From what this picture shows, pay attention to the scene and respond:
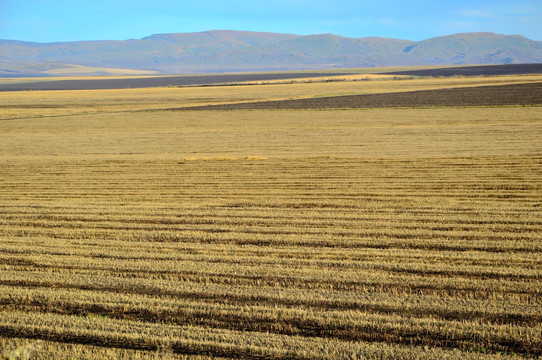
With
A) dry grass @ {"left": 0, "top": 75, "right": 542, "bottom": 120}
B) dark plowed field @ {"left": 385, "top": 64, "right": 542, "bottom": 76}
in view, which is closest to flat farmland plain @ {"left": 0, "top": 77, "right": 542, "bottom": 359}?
dry grass @ {"left": 0, "top": 75, "right": 542, "bottom": 120}

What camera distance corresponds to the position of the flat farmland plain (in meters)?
5.05

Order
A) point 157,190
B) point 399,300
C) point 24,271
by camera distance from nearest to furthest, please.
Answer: point 399,300
point 24,271
point 157,190

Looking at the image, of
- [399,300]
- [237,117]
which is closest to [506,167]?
[399,300]

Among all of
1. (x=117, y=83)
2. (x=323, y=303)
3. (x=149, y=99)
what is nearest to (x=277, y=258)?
(x=323, y=303)

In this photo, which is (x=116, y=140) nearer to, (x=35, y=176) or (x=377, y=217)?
(x=35, y=176)

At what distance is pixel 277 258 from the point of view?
7301mm

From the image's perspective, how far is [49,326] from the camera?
5359mm

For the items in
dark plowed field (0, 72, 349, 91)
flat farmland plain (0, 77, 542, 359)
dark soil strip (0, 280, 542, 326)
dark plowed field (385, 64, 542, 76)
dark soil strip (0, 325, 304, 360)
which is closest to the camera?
dark soil strip (0, 325, 304, 360)

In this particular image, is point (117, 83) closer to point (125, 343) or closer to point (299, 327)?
point (125, 343)

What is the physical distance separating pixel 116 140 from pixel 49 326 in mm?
21461

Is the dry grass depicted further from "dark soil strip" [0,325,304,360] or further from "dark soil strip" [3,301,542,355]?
"dark soil strip" [0,325,304,360]

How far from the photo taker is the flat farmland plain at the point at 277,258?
5.05 m

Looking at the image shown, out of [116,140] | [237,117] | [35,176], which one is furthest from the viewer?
[237,117]

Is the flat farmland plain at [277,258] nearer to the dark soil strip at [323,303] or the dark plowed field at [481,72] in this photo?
the dark soil strip at [323,303]
